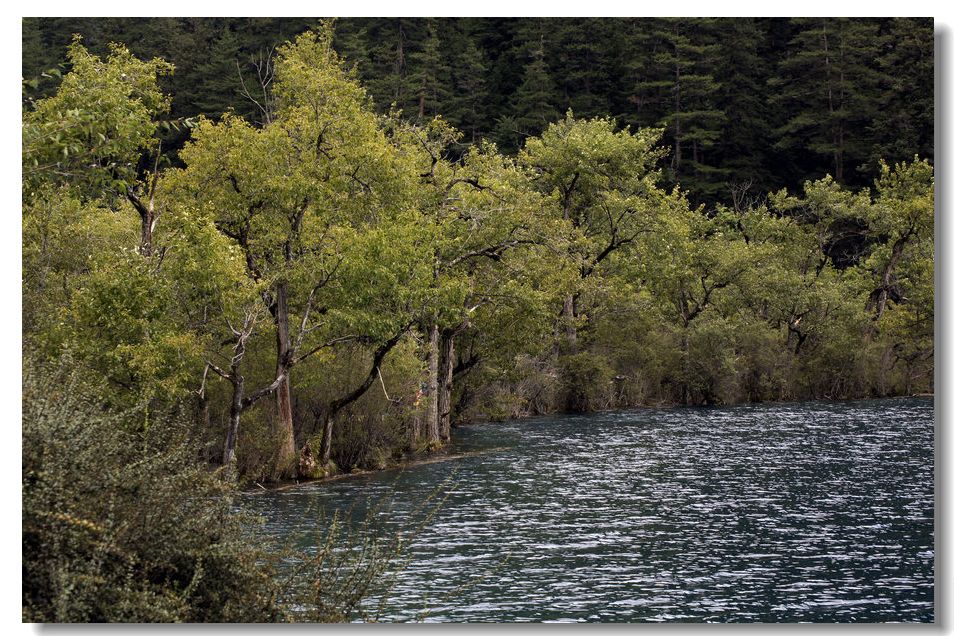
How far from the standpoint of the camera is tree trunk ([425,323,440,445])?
34.0m

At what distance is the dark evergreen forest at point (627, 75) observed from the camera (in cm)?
2877

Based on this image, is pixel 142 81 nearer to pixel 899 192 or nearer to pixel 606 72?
pixel 606 72

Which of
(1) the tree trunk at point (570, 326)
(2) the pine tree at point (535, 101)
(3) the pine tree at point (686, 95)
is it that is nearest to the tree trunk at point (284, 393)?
(3) the pine tree at point (686, 95)

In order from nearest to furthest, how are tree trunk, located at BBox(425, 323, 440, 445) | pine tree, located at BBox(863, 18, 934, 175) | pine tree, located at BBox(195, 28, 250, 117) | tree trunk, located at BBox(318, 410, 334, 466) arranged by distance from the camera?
pine tree, located at BBox(863, 18, 934, 175) < tree trunk, located at BBox(318, 410, 334, 466) < pine tree, located at BBox(195, 28, 250, 117) < tree trunk, located at BBox(425, 323, 440, 445)

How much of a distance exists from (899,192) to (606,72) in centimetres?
1822

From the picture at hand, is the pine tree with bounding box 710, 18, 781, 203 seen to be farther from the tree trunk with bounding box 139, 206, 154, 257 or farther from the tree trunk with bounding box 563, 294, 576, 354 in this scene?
the tree trunk with bounding box 139, 206, 154, 257

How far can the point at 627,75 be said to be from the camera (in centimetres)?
4450

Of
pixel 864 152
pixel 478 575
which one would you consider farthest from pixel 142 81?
pixel 864 152

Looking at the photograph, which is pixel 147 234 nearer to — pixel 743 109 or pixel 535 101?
pixel 535 101

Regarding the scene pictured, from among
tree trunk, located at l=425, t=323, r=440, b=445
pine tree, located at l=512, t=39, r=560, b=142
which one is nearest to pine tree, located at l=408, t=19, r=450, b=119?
pine tree, located at l=512, t=39, r=560, b=142

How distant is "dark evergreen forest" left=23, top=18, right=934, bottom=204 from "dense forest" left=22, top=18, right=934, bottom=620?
22 centimetres

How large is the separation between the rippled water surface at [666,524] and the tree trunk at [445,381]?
103cm

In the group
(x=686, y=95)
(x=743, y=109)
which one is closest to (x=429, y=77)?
(x=686, y=95)

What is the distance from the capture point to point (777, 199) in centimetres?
5725
